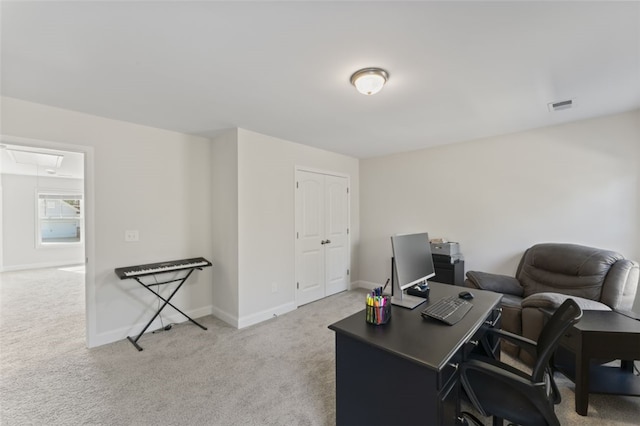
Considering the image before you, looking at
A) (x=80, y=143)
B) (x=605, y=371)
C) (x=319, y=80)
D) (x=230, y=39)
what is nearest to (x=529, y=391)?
(x=605, y=371)

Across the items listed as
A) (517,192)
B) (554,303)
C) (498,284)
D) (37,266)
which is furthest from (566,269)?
(37,266)

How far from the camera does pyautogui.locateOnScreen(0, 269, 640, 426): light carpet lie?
186cm

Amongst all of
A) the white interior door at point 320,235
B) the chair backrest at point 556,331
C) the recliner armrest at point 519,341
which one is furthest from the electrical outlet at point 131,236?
the chair backrest at point 556,331

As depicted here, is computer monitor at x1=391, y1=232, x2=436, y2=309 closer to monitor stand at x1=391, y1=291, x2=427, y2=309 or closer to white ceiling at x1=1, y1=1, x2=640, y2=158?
monitor stand at x1=391, y1=291, x2=427, y2=309

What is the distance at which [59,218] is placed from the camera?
7.34 m

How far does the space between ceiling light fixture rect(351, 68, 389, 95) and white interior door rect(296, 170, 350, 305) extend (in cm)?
212

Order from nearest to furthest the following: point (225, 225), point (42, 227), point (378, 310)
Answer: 1. point (378, 310)
2. point (225, 225)
3. point (42, 227)

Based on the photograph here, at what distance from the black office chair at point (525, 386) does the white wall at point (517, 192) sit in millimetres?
2440

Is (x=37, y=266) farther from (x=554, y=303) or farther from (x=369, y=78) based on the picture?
(x=554, y=303)

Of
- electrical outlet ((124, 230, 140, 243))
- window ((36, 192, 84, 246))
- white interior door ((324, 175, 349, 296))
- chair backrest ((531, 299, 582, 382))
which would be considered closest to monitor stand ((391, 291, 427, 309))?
chair backrest ((531, 299, 582, 382))

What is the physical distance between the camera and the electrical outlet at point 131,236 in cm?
307

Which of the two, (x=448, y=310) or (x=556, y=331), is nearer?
(x=556, y=331)

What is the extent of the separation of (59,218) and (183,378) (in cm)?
806

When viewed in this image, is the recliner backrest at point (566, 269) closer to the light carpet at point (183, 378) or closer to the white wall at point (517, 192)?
the white wall at point (517, 192)
